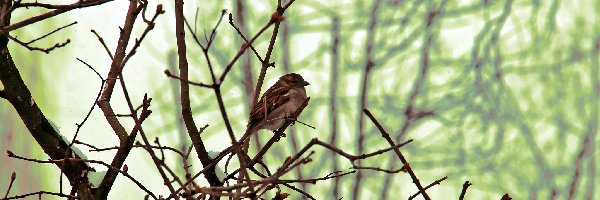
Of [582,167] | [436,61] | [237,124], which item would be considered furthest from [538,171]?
[237,124]

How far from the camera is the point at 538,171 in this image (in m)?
2.86

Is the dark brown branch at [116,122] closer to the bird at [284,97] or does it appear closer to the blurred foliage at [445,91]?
the bird at [284,97]

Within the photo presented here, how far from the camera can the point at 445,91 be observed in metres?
2.88

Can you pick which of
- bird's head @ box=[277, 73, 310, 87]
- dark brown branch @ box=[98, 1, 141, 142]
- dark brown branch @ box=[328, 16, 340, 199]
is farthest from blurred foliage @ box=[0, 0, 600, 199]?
dark brown branch @ box=[98, 1, 141, 142]

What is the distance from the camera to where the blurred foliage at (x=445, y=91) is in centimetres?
279

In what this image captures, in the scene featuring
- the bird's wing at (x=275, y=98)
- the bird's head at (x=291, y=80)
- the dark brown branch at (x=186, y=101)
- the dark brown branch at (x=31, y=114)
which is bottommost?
the dark brown branch at (x=31, y=114)

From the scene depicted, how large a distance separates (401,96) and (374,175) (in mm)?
289

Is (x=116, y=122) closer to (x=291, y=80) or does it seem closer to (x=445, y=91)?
(x=291, y=80)

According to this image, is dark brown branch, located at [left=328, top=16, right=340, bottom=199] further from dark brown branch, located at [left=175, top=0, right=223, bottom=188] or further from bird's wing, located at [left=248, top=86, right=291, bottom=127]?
dark brown branch, located at [left=175, top=0, right=223, bottom=188]

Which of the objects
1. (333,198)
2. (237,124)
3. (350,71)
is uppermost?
(350,71)

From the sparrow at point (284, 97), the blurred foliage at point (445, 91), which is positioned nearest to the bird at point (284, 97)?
the sparrow at point (284, 97)

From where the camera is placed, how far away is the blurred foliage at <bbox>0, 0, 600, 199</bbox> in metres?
2.79

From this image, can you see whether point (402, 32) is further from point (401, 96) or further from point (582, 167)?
point (582, 167)

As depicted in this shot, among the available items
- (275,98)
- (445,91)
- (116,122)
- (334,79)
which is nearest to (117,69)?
(116,122)
